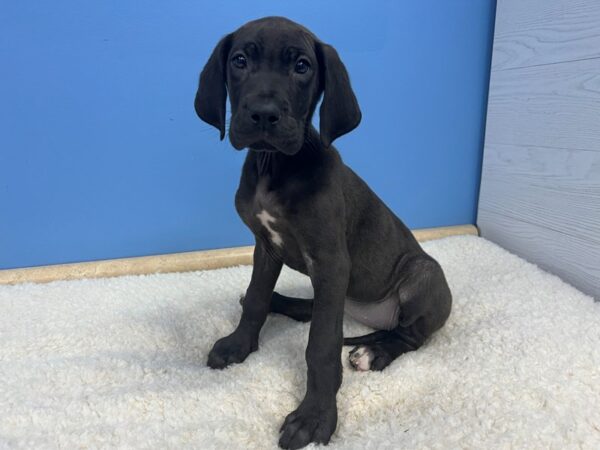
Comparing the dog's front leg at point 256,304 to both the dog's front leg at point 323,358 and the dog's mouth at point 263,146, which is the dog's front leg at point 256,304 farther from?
the dog's mouth at point 263,146

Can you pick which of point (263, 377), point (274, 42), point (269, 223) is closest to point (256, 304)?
point (263, 377)

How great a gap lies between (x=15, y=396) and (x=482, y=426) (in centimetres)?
163

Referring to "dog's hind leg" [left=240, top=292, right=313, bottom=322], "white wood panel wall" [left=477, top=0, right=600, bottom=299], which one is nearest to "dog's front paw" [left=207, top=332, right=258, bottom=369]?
"dog's hind leg" [left=240, top=292, right=313, bottom=322]

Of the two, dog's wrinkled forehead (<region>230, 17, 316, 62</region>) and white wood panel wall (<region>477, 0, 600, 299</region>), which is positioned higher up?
dog's wrinkled forehead (<region>230, 17, 316, 62</region>)

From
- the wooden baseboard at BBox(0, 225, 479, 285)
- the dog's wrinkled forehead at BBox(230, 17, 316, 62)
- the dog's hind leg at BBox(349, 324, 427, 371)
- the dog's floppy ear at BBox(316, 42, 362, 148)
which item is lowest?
the wooden baseboard at BBox(0, 225, 479, 285)

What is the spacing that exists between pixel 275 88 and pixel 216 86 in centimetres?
32

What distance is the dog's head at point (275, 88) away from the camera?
152cm

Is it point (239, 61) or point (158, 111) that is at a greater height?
point (239, 61)

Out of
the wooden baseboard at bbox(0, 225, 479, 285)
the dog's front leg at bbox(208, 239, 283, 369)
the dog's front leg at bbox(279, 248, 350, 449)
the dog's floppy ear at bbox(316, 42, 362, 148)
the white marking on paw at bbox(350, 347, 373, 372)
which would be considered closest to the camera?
the dog's front leg at bbox(279, 248, 350, 449)

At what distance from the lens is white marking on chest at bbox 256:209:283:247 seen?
1.82 metres

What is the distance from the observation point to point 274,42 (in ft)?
5.27

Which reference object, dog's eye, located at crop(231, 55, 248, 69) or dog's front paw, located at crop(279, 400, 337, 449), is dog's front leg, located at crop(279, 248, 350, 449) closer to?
dog's front paw, located at crop(279, 400, 337, 449)

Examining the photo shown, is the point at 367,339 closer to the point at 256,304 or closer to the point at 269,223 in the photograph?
the point at 256,304

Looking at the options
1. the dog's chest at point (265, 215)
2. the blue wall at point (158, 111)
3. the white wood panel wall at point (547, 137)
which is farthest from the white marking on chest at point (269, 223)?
the white wood panel wall at point (547, 137)
